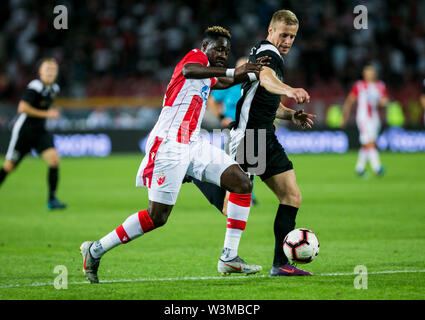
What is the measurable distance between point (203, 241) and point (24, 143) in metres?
4.50

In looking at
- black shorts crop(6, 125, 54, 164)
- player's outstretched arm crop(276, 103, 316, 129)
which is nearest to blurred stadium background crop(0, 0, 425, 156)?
black shorts crop(6, 125, 54, 164)

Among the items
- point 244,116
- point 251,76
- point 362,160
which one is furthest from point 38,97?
point 362,160

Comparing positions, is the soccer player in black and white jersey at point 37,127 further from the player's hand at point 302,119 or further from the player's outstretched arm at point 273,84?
the player's outstretched arm at point 273,84

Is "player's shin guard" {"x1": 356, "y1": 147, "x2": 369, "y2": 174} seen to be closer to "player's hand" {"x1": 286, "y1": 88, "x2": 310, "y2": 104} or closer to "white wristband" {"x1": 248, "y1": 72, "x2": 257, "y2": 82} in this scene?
"white wristband" {"x1": 248, "y1": 72, "x2": 257, "y2": 82}

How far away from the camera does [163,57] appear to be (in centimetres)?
2653

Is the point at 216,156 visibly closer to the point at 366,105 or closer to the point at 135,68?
the point at 366,105

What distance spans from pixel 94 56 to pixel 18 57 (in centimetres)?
266

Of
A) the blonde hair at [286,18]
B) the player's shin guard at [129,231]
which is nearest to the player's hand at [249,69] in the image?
the blonde hair at [286,18]

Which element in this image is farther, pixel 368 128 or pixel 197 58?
pixel 368 128

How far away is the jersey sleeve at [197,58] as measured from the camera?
614cm

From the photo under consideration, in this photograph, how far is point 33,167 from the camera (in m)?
21.0

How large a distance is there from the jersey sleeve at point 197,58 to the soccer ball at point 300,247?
1689 millimetres

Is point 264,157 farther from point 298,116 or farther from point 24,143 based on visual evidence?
point 24,143

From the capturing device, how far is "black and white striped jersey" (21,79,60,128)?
1205cm
